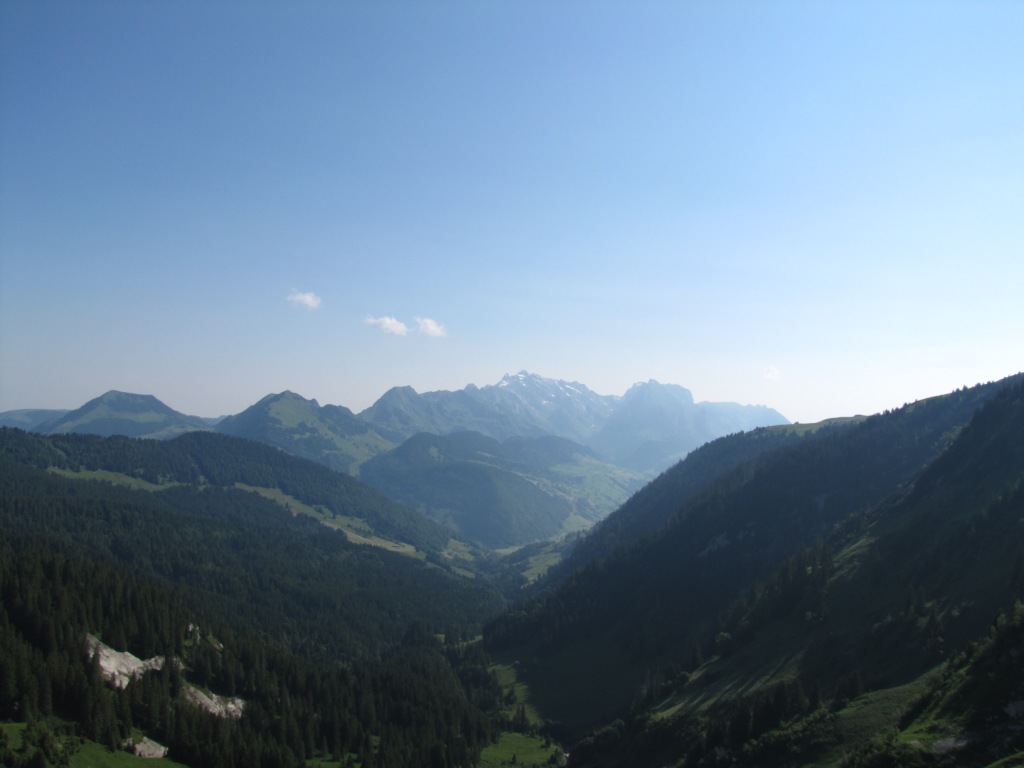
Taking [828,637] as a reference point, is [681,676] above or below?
below

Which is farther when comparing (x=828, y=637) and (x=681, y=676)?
(x=681, y=676)

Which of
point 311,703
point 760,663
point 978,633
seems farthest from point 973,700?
point 311,703

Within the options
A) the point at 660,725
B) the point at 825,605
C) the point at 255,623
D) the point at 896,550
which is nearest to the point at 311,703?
the point at 660,725

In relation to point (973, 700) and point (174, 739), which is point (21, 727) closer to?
point (174, 739)

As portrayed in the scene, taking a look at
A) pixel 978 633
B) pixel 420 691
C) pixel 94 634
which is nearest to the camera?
pixel 978 633

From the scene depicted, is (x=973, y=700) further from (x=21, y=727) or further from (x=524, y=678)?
(x=524, y=678)

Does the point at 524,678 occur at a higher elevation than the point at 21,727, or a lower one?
lower

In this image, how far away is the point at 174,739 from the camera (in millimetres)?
86625

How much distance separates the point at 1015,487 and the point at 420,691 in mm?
123972

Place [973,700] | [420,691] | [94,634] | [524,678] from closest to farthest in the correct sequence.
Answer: [973,700]
[94,634]
[420,691]
[524,678]

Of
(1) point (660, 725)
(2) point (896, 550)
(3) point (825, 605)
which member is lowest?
(1) point (660, 725)

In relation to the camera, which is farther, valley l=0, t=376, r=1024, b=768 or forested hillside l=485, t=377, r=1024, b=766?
forested hillside l=485, t=377, r=1024, b=766

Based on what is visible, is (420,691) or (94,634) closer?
(94,634)

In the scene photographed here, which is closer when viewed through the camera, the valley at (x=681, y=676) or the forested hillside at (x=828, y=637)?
the valley at (x=681, y=676)
